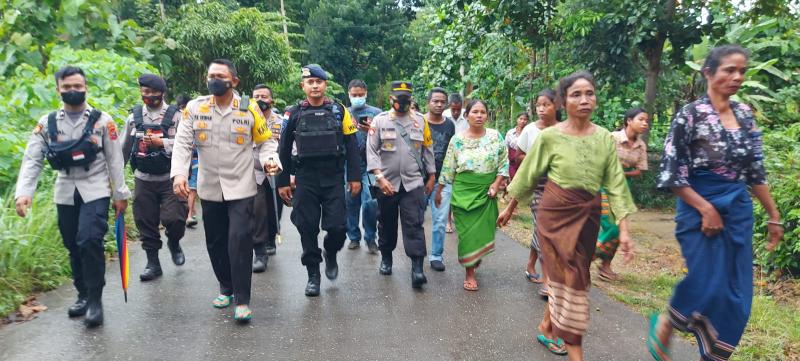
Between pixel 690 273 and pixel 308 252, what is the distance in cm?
309

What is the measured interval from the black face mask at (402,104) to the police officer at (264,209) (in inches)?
43.6

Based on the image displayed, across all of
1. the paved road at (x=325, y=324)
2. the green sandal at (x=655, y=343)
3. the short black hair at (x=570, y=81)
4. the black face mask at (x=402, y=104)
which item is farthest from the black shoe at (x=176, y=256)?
the green sandal at (x=655, y=343)

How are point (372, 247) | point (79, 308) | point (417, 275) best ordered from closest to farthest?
1. point (79, 308)
2. point (417, 275)
3. point (372, 247)

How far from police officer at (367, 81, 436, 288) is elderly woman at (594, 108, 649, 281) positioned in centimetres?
168

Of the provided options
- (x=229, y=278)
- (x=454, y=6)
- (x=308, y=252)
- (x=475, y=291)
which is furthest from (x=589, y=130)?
(x=454, y=6)

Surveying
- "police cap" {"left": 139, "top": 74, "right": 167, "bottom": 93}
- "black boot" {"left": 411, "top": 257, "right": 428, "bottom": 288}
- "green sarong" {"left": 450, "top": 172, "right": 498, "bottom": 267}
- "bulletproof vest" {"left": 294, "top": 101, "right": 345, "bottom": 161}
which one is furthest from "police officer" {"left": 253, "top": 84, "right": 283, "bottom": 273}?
"green sarong" {"left": 450, "top": 172, "right": 498, "bottom": 267}

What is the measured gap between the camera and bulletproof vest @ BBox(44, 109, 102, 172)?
444cm

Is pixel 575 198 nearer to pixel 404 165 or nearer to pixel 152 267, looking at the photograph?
pixel 404 165

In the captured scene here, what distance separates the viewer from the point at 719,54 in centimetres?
343

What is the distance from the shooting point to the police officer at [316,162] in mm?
5168

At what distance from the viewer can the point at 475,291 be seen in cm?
567

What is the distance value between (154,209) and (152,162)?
0.48 meters

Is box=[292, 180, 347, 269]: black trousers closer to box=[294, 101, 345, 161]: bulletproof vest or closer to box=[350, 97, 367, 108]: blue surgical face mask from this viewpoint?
box=[294, 101, 345, 161]: bulletproof vest

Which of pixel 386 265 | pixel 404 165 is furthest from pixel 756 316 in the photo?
pixel 386 265
